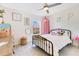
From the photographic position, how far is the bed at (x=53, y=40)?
1.41 metres

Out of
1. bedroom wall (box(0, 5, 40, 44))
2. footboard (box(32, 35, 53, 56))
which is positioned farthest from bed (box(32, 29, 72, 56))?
bedroom wall (box(0, 5, 40, 44))

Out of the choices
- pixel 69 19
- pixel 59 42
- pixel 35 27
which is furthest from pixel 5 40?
pixel 69 19

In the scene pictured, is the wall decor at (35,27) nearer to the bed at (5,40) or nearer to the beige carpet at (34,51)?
the beige carpet at (34,51)

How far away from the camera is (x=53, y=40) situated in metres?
1.43

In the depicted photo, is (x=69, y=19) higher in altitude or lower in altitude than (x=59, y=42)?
higher

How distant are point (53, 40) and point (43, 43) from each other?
7.3 inches

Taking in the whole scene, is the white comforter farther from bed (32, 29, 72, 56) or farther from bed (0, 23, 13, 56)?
bed (0, 23, 13, 56)

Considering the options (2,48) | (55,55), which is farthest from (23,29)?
(55,55)

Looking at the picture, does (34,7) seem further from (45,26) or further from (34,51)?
(34,51)

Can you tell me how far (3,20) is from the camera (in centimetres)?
138

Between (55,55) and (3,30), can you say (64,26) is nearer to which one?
(55,55)

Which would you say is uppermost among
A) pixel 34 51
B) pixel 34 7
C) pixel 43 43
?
pixel 34 7

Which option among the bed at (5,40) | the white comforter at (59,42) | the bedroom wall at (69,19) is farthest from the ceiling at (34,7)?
the white comforter at (59,42)

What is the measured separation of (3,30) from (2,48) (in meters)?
0.28
